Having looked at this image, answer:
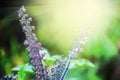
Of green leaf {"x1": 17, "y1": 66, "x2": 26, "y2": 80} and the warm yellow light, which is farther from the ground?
the warm yellow light

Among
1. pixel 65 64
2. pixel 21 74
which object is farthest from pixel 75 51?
pixel 21 74

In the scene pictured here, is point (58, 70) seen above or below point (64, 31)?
below

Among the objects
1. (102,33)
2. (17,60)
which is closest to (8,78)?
(17,60)

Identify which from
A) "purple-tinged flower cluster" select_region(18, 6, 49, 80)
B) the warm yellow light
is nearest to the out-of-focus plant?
"purple-tinged flower cluster" select_region(18, 6, 49, 80)

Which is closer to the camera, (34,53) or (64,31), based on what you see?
(34,53)

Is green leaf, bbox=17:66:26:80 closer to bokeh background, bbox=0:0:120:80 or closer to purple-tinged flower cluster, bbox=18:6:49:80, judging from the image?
purple-tinged flower cluster, bbox=18:6:49:80

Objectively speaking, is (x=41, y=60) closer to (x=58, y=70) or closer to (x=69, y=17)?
(x=58, y=70)

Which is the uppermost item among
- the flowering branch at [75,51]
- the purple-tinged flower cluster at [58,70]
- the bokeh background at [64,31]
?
the bokeh background at [64,31]

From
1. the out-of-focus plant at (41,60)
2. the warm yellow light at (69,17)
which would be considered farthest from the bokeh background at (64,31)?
the out-of-focus plant at (41,60)

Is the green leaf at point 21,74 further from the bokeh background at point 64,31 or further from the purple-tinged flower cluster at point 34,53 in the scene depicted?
the bokeh background at point 64,31
